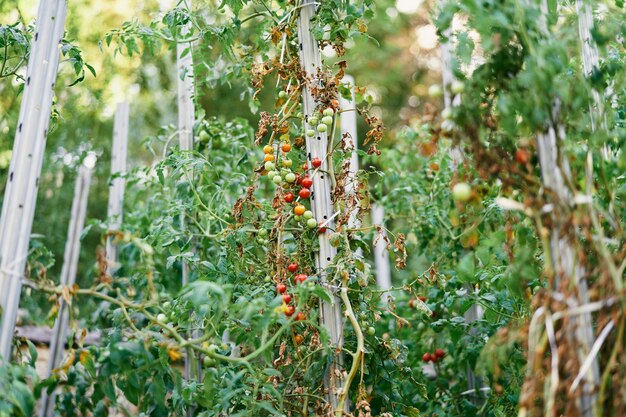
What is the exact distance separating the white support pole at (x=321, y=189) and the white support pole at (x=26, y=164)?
0.69 metres

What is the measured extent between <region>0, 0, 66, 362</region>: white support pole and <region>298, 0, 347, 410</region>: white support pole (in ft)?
2.27

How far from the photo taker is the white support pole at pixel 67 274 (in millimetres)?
2252

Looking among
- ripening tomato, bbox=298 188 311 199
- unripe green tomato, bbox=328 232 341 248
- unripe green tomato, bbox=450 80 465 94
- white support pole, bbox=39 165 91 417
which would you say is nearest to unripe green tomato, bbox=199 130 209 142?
white support pole, bbox=39 165 91 417

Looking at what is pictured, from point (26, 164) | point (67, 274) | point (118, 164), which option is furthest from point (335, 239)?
point (118, 164)

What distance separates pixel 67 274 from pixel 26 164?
127 centimetres

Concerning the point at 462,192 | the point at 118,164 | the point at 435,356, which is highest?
the point at 118,164

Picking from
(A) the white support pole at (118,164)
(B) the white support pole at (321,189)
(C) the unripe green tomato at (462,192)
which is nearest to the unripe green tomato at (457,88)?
(C) the unripe green tomato at (462,192)

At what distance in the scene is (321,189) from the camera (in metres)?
1.83

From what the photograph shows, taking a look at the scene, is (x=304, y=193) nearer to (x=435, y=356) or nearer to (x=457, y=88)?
(x=457, y=88)

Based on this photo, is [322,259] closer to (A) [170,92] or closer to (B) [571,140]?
(B) [571,140]

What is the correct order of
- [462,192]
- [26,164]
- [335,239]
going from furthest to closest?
[335,239]
[26,164]
[462,192]

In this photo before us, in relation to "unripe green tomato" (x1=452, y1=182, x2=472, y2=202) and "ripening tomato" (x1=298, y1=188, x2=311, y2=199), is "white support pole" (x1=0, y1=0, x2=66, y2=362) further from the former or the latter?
"unripe green tomato" (x1=452, y1=182, x2=472, y2=202)

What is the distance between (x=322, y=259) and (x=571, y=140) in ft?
2.52

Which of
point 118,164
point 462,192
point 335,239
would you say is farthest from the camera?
point 118,164
